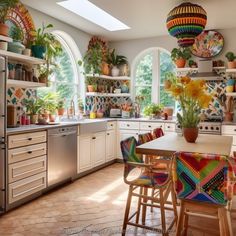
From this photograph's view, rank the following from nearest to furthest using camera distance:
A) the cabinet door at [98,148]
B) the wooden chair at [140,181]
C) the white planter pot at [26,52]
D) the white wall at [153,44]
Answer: the wooden chair at [140,181] → the white planter pot at [26,52] → the cabinet door at [98,148] → the white wall at [153,44]

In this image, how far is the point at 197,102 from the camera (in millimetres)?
2736

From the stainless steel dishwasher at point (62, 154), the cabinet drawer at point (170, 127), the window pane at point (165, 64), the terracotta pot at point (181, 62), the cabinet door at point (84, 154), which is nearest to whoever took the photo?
the stainless steel dishwasher at point (62, 154)

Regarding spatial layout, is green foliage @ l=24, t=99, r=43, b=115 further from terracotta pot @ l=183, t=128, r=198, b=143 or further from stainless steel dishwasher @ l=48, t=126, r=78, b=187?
terracotta pot @ l=183, t=128, r=198, b=143

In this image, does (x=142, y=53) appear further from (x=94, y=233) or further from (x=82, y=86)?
(x=94, y=233)

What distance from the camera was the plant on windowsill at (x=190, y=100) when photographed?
2652 millimetres

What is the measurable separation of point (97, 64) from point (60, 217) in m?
3.27

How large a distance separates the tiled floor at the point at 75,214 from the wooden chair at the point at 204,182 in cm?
72

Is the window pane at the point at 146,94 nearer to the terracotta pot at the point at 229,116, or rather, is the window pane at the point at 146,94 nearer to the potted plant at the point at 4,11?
the terracotta pot at the point at 229,116

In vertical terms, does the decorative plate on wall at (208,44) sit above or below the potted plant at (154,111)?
above

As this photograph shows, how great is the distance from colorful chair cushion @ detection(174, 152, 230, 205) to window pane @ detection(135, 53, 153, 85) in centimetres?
429

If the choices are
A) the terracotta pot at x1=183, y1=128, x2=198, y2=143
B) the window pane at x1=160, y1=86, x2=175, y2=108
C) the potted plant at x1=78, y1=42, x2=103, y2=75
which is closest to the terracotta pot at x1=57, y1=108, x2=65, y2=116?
the potted plant at x1=78, y1=42, x2=103, y2=75

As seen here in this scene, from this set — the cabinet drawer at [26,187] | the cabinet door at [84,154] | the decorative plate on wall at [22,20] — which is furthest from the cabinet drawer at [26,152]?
the decorative plate on wall at [22,20]

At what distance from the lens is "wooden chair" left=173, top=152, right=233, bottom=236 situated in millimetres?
1804

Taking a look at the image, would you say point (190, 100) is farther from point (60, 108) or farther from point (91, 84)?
point (91, 84)
